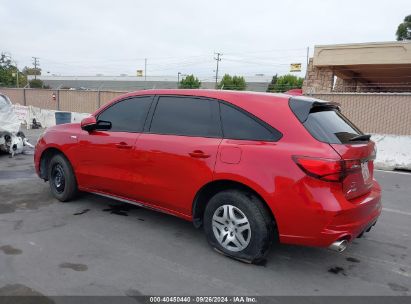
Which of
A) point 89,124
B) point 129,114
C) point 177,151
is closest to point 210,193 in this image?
point 177,151

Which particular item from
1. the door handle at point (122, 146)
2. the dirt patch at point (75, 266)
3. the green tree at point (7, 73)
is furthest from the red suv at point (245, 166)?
the green tree at point (7, 73)

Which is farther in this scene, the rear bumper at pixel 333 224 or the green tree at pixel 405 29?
the green tree at pixel 405 29

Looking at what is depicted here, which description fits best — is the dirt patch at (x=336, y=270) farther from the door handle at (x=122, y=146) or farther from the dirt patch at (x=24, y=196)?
the dirt patch at (x=24, y=196)

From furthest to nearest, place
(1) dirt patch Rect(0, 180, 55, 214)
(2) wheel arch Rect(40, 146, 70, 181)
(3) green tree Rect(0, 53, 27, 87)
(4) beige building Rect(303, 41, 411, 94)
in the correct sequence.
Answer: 1. (3) green tree Rect(0, 53, 27, 87)
2. (4) beige building Rect(303, 41, 411, 94)
3. (2) wheel arch Rect(40, 146, 70, 181)
4. (1) dirt patch Rect(0, 180, 55, 214)

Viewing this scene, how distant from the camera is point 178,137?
13.9 feet

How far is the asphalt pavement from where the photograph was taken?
332cm

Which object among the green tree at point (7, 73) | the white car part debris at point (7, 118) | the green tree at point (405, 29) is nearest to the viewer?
the white car part debris at point (7, 118)

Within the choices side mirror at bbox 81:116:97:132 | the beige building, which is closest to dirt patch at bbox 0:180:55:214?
side mirror at bbox 81:116:97:132

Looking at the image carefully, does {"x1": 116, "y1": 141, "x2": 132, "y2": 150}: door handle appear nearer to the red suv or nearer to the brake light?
the red suv

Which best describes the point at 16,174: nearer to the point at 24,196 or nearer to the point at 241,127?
the point at 24,196

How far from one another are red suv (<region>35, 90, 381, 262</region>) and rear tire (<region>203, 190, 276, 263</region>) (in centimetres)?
1

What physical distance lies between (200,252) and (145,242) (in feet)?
2.10

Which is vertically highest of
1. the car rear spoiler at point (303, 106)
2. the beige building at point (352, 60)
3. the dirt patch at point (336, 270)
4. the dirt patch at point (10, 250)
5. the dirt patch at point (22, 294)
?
the beige building at point (352, 60)

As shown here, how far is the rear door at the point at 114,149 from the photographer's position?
185 inches
